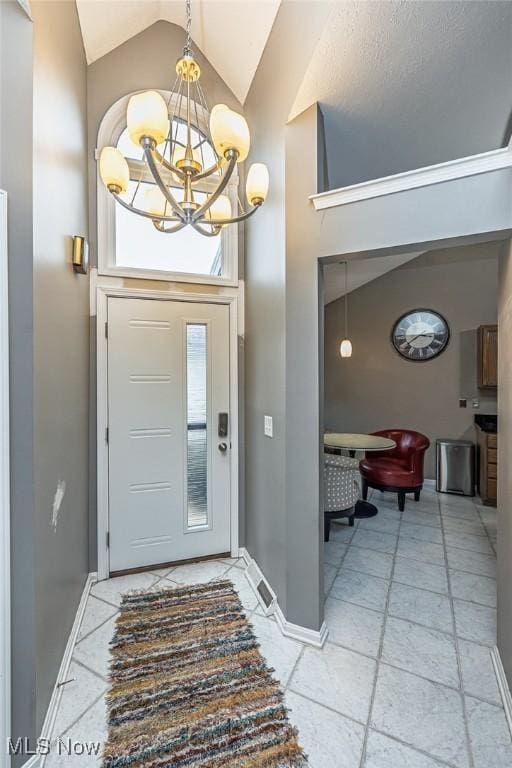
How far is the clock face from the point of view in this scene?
4907 millimetres

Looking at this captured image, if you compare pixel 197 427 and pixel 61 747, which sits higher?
pixel 197 427

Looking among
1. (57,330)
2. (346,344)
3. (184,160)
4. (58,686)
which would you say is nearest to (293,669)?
(58,686)

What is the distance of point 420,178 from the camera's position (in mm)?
1646

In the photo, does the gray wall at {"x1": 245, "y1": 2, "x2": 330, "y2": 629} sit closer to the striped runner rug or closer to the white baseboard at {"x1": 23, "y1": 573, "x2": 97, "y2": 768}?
the striped runner rug

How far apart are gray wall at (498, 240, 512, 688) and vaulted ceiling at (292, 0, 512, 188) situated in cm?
91

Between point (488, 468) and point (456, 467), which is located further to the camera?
point (456, 467)

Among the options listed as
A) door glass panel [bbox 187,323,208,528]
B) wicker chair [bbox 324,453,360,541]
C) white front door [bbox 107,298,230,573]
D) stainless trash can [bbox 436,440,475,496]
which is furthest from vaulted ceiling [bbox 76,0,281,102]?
stainless trash can [bbox 436,440,475,496]

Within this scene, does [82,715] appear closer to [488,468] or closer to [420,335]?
[488,468]

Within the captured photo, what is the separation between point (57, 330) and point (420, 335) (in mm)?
4750

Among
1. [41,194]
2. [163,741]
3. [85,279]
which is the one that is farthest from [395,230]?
[163,741]

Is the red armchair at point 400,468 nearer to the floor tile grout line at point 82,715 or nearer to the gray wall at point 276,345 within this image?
the gray wall at point 276,345

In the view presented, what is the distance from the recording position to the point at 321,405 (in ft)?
6.39

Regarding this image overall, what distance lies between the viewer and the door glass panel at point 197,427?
2.81 m

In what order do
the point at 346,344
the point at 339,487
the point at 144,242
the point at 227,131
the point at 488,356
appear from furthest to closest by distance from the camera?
the point at 346,344 < the point at 488,356 < the point at 339,487 < the point at 144,242 < the point at 227,131
